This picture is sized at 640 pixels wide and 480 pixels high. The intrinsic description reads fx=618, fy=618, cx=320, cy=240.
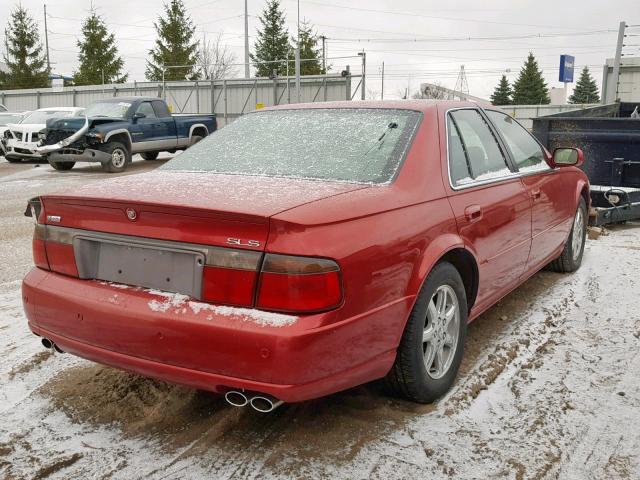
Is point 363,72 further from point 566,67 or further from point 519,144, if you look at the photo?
point 566,67

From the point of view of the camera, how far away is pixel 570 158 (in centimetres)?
474

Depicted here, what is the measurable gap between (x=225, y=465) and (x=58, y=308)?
1.05m

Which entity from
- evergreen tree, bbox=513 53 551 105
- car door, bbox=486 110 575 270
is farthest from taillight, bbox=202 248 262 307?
evergreen tree, bbox=513 53 551 105

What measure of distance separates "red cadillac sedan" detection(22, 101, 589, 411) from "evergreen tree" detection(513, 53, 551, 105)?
7020 cm

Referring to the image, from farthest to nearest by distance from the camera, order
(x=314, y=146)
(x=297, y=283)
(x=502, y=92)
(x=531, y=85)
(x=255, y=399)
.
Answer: (x=502, y=92), (x=531, y=85), (x=314, y=146), (x=255, y=399), (x=297, y=283)

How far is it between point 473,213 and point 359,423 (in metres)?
1.29

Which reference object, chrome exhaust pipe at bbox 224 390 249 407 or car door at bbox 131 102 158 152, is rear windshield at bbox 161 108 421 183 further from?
car door at bbox 131 102 158 152

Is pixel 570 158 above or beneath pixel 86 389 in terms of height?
above

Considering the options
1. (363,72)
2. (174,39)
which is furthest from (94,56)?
(363,72)

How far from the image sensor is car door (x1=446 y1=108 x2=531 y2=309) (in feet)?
11.1

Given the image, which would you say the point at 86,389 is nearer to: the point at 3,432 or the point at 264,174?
the point at 3,432

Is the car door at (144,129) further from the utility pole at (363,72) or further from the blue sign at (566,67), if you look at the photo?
the blue sign at (566,67)

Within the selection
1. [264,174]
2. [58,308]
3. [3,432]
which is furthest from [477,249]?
[3,432]

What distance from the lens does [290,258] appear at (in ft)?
7.77
